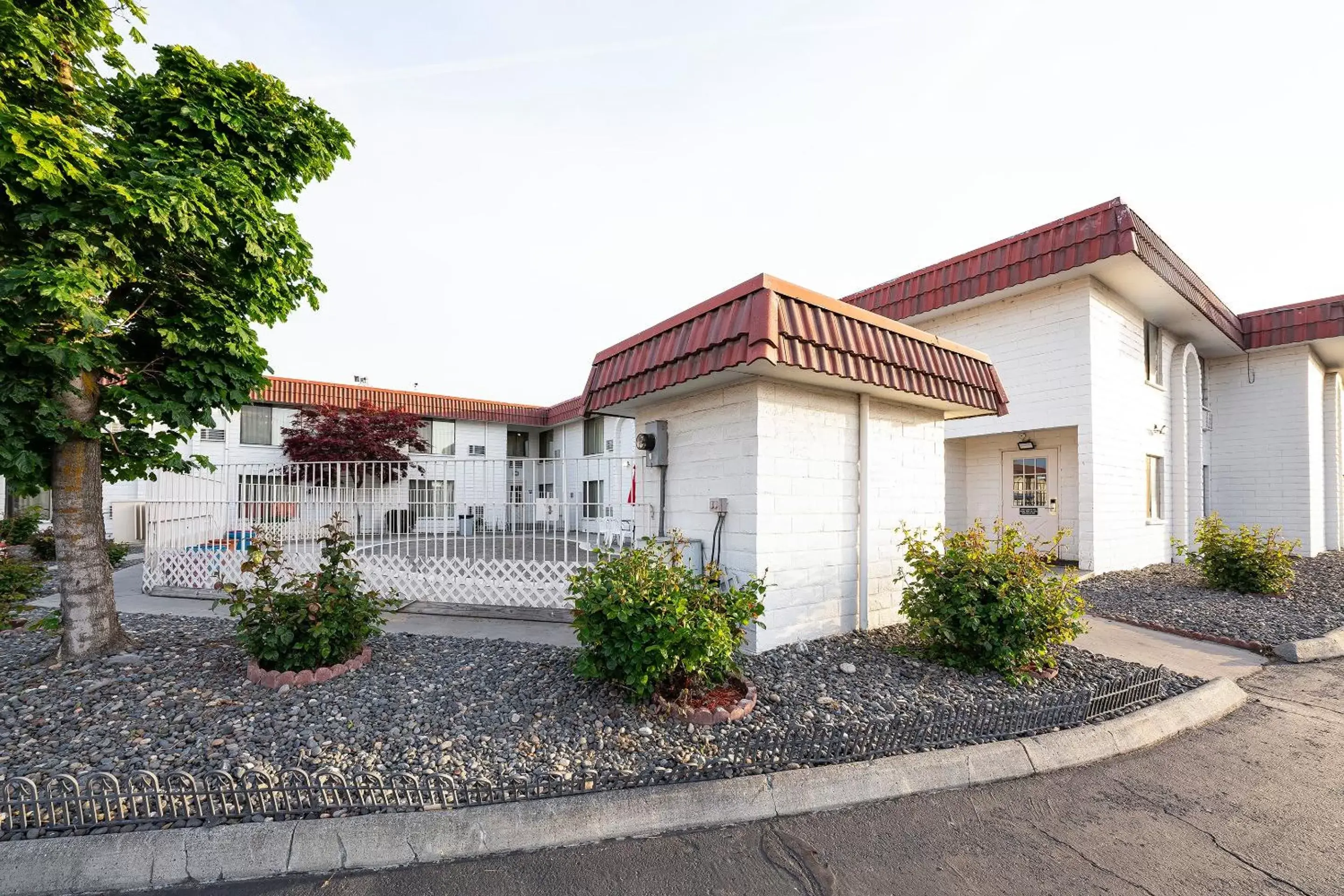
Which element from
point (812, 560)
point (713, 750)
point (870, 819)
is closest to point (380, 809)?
point (713, 750)

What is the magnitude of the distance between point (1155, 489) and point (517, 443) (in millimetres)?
19193

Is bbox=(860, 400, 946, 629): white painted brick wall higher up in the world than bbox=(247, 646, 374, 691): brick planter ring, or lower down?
higher up

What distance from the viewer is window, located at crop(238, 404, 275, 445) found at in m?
16.3

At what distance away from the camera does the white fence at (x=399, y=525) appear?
6324 millimetres

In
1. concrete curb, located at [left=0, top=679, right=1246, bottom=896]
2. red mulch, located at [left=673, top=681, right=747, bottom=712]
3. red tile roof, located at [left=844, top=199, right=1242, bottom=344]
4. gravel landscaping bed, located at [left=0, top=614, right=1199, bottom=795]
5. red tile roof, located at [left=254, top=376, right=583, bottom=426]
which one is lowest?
concrete curb, located at [left=0, top=679, right=1246, bottom=896]

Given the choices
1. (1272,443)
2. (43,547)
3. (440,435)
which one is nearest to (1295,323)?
(1272,443)

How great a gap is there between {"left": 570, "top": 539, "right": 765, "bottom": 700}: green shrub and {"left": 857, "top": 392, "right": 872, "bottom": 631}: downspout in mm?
1836

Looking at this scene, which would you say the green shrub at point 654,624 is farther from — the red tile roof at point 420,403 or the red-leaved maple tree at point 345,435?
the red-leaved maple tree at point 345,435

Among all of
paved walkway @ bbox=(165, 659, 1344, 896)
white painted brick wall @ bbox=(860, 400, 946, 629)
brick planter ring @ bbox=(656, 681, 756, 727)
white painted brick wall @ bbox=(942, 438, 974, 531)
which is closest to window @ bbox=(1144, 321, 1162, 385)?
white painted brick wall @ bbox=(942, 438, 974, 531)

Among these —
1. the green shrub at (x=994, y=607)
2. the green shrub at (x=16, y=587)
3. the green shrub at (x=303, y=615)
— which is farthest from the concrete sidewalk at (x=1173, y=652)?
the green shrub at (x=16, y=587)

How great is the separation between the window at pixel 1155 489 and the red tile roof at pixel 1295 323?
3.78m

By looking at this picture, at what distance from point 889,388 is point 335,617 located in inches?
185

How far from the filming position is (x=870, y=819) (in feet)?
9.01

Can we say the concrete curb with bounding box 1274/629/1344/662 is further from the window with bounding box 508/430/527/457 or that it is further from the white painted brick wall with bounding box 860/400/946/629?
the window with bounding box 508/430/527/457
